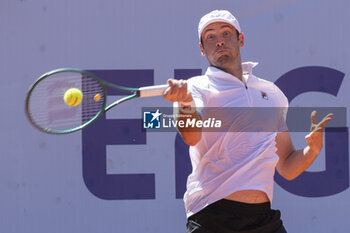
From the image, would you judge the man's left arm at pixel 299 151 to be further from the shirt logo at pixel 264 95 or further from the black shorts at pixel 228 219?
the black shorts at pixel 228 219

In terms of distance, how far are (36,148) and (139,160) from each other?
2.25 ft

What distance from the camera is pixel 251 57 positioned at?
146 inches

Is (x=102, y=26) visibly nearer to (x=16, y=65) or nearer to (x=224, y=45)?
(x=16, y=65)

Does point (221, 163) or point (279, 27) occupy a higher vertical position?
point (279, 27)

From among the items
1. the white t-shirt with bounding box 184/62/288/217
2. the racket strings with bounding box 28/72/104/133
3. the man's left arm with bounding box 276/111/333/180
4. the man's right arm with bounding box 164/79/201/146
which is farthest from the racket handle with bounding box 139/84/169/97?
the man's left arm with bounding box 276/111/333/180

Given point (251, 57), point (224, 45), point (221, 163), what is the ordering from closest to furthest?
point (221, 163) → point (224, 45) → point (251, 57)

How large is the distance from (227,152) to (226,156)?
2 cm

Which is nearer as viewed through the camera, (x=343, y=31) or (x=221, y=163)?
(x=221, y=163)

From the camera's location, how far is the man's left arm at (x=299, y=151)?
8.45 feet

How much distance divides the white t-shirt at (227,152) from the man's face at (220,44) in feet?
0.25

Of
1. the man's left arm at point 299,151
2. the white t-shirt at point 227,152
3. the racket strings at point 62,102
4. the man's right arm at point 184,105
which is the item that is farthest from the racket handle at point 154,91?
the man's left arm at point 299,151

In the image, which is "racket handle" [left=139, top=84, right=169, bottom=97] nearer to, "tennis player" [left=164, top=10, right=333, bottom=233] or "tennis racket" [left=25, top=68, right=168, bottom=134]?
"tennis player" [left=164, top=10, right=333, bottom=233]

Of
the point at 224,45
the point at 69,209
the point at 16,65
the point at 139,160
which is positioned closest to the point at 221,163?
the point at 224,45

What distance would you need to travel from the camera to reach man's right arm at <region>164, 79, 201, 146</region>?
7.10 feet
